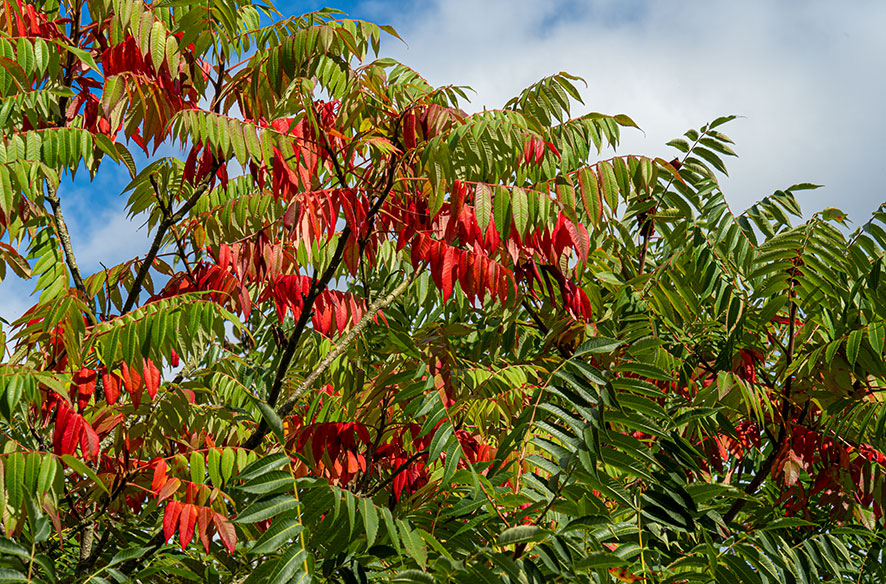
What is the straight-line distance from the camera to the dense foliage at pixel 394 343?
217cm

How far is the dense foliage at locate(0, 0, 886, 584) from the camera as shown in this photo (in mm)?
2168

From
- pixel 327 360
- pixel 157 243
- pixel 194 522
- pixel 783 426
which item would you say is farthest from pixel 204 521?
pixel 783 426

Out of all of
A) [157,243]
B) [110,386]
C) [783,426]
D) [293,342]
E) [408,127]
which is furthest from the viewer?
[157,243]

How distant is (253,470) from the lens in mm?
2029

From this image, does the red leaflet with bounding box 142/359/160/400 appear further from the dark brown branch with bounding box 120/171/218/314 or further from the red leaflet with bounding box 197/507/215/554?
the dark brown branch with bounding box 120/171/218/314

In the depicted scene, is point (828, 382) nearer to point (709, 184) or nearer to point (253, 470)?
point (709, 184)

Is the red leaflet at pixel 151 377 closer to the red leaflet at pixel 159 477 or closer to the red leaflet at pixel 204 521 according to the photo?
the red leaflet at pixel 159 477

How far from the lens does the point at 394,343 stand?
289 centimetres

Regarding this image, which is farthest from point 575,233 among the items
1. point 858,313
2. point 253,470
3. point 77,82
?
point 77,82

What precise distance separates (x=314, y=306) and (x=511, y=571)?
6.52 ft

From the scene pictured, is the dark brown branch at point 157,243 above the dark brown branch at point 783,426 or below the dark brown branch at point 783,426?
above

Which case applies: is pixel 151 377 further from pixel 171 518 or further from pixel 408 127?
pixel 408 127

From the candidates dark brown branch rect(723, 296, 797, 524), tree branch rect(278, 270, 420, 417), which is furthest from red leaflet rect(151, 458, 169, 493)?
dark brown branch rect(723, 296, 797, 524)

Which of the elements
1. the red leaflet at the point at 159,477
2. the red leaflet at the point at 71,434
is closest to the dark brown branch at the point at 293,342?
the red leaflet at the point at 159,477
